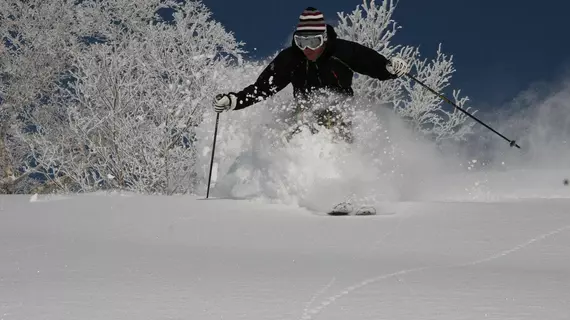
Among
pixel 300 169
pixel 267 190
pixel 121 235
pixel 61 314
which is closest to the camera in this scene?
pixel 61 314

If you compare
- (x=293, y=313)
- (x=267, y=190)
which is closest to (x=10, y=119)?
(x=267, y=190)

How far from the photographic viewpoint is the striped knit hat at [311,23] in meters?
7.50

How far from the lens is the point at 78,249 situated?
510 cm

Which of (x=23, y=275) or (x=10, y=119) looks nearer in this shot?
(x=23, y=275)

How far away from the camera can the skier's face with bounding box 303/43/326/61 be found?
7641 mm

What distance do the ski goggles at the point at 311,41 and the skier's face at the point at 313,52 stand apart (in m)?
0.05

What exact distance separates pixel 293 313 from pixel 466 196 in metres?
6.03

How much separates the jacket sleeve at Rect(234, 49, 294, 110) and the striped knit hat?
20.0 inches

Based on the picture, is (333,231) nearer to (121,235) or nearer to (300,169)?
(121,235)

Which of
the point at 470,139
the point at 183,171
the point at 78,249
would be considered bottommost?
the point at 78,249

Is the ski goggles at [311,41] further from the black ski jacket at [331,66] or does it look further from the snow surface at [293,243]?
the snow surface at [293,243]

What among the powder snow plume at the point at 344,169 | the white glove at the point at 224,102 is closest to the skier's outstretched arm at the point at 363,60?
the powder snow plume at the point at 344,169

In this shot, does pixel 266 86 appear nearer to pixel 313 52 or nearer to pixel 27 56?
pixel 313 52

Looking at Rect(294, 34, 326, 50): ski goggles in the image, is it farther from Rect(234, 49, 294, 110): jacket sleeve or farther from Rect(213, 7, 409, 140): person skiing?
Rect(234, 49, 294, 110): jacket sleeve
